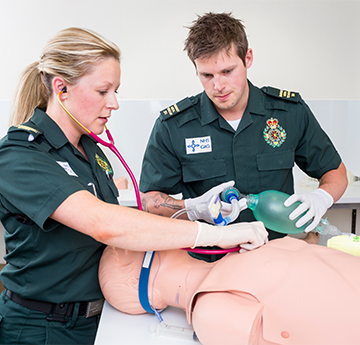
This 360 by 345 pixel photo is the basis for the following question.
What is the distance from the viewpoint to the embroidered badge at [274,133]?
5.62ft

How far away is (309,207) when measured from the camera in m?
1.38

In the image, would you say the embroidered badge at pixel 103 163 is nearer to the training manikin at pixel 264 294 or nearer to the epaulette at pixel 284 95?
the training manikin at pixel 264 294

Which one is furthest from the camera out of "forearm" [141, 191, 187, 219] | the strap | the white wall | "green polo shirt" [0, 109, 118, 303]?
the white wall

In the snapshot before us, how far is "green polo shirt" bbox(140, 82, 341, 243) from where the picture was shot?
168 centimetres

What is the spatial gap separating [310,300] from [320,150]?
99cm

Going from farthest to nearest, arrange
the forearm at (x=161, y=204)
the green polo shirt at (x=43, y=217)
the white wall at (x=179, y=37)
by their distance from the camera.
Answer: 1. the white wall at (x=179, y=37)
2. the forearm at (x=161, y=204)
3. the green polo shirt at (x=43, y=217)

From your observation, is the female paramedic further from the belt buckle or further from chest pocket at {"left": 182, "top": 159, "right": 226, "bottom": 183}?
chest pocket at {"left": 182, "top": 159, "right": 226, "bottom": 183}

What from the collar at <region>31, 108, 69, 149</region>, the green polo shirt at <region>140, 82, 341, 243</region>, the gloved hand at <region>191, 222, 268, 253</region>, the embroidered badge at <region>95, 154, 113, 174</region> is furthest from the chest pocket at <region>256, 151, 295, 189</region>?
the collar at <region>31, 108, 69, 149</region>

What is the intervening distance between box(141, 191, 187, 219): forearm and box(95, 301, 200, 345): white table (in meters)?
0.49

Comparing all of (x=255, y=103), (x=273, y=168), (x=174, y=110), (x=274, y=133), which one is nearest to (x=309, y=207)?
(x=273, y=168)

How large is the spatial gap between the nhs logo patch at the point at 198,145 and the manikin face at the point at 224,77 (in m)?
0.17

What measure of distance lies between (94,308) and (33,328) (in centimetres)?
19

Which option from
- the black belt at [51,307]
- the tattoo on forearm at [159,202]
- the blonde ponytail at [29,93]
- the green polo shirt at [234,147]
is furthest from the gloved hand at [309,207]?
the blonde ponytail at [29,93]

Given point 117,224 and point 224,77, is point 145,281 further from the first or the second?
point 224,77
